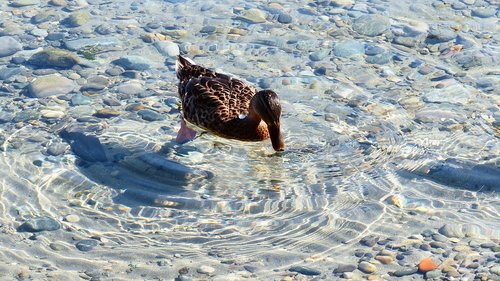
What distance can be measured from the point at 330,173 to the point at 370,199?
0.55 metres

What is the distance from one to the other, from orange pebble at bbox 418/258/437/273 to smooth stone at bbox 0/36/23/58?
5.86m

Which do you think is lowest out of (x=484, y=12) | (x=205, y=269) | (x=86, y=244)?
(x=86, y=244)

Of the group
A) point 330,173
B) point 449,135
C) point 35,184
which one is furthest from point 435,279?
point 35,184

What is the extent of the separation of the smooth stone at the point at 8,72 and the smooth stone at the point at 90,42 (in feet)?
2.65

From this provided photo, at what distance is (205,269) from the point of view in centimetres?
658

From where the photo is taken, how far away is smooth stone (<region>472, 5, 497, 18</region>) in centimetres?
1146

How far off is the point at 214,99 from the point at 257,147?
26.7 inches

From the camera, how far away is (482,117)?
9.04m

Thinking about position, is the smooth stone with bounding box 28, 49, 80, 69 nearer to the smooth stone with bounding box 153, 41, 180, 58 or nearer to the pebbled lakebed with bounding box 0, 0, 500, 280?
the pebbled lakebed with bounding box 0, 0, 500, 280

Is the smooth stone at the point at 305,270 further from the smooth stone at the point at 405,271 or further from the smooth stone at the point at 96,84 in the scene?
the smooth stone at the point at 96,84

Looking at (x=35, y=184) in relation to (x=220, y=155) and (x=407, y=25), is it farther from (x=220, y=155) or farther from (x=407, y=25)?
(x=407, y=25)

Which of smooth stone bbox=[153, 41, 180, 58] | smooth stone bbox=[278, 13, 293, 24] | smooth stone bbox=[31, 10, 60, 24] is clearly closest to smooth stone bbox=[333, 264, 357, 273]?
smooth stone bbox=[153, 41, 180, 58]

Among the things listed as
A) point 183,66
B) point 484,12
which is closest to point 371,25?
point 484,12

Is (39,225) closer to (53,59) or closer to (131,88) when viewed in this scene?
(131,88)
